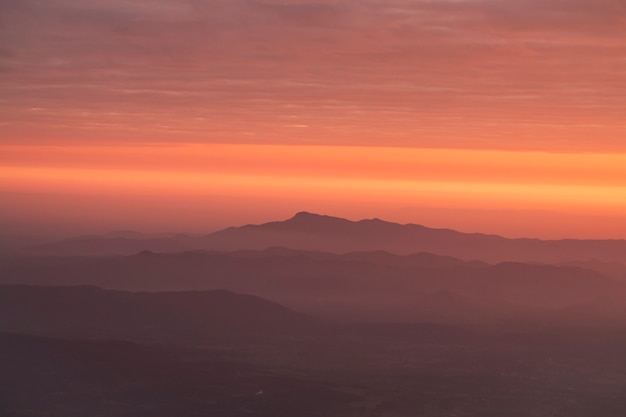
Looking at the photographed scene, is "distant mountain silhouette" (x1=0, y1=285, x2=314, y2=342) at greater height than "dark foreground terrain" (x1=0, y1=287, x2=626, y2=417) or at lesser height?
greater

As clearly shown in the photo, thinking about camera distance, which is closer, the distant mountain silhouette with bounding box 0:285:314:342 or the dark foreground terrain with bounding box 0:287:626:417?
the dark foreground terrain with bounding box 0:287:626:417

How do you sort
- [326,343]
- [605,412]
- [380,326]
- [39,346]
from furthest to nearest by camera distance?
[380,326] < [326,343] < [39,346] < [605,412]

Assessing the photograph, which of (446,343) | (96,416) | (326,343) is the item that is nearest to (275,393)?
(96,416)

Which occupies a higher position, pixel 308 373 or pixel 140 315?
pixel 140 315

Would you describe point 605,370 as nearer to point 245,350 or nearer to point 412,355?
point 412,355

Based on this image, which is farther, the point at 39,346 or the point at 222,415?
the point at 39,346

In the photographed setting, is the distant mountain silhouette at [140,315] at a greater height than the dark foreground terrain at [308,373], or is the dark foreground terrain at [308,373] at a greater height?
the distant mountain silhouette at [140,315]

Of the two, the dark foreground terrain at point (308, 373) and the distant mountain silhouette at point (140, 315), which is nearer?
the dark foreground terrain at point (308, 373)

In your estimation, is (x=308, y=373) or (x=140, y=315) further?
(x=140, y=315)
